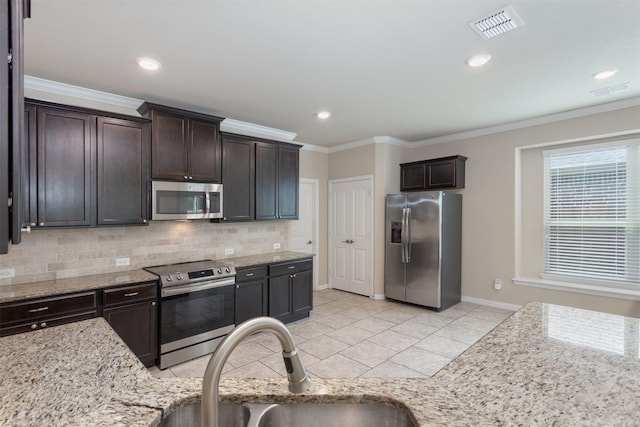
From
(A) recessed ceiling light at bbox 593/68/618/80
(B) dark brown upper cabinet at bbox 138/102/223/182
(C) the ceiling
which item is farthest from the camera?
(B) dark brown upper cabinet at bbox 138/102/223/182

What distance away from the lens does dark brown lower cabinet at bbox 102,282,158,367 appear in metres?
→ 2.79

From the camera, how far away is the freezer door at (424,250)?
15.4ft

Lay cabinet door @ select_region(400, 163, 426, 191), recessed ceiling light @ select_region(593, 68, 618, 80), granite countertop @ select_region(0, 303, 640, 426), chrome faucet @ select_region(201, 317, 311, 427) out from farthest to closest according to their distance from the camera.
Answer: cabinet door @ select_region(400, 163, 426, 191) < recessed ceiling light @ select_region(593, 68, 618, 80) < granite countertop @ select_region(0, 303, 640, 426) < chrome faucet @ select_region(201, 317, 311, 427)

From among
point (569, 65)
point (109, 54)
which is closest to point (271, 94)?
point (109, 54)

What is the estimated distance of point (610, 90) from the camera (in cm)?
336

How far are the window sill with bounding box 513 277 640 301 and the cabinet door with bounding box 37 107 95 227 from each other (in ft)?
17.8

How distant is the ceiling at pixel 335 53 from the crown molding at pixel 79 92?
100 mm

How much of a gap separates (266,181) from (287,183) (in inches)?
14.7

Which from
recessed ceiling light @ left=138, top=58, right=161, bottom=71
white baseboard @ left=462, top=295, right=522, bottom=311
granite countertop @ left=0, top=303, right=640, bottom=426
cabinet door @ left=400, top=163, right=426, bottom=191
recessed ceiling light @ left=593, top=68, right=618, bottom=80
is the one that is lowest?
white baseboard @ left=462, top=295, right=522, bottom=311

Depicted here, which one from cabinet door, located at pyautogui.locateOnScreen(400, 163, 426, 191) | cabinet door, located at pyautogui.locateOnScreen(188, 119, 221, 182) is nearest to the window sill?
cabinet door, located at pyautogui.locateOnScreen(400, 163, 426, 191)

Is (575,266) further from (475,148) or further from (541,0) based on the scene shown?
(541,0)

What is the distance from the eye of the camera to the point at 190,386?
40.4 inches

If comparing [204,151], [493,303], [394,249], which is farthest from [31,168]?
[493,303]

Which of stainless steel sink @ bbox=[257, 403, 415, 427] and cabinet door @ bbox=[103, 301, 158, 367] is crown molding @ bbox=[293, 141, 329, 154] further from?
stainless steel sink @ bbox=[257, 403, 415, 427]
